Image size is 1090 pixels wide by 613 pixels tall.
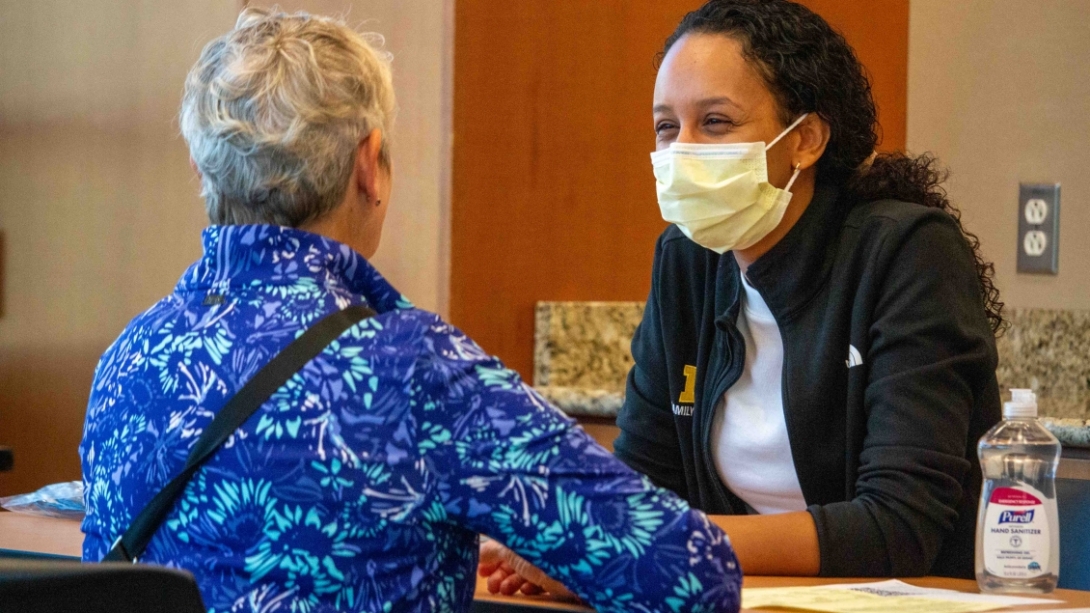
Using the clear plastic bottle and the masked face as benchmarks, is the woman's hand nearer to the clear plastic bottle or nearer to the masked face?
the clear plastic bottle

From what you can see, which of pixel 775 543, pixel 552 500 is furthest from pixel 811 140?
pixel 552 500

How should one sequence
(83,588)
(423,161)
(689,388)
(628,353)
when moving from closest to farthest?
(83,588)
(689,388)
(423,161)
(628,353)

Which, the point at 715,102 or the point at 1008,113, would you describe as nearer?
the point at 715,102

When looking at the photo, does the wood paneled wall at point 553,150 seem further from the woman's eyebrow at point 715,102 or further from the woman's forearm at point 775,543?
the woman's forearm at point 775,543

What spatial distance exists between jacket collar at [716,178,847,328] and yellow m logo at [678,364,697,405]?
86 mm

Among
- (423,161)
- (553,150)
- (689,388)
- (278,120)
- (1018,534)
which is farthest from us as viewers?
(553,150)

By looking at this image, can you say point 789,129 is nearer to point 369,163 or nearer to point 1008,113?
point 369,163

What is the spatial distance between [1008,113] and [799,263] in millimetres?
1757

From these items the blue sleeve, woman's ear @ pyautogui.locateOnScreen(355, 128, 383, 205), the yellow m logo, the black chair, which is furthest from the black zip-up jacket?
the black chair

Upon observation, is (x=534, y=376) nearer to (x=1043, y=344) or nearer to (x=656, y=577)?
(x=1043, y=344)

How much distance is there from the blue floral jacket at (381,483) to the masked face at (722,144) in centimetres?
74

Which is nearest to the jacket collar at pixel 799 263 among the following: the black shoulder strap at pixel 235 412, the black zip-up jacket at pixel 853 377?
the black zip-up jacket at pixel 853 377

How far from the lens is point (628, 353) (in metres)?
2.96

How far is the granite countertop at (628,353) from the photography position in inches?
111
